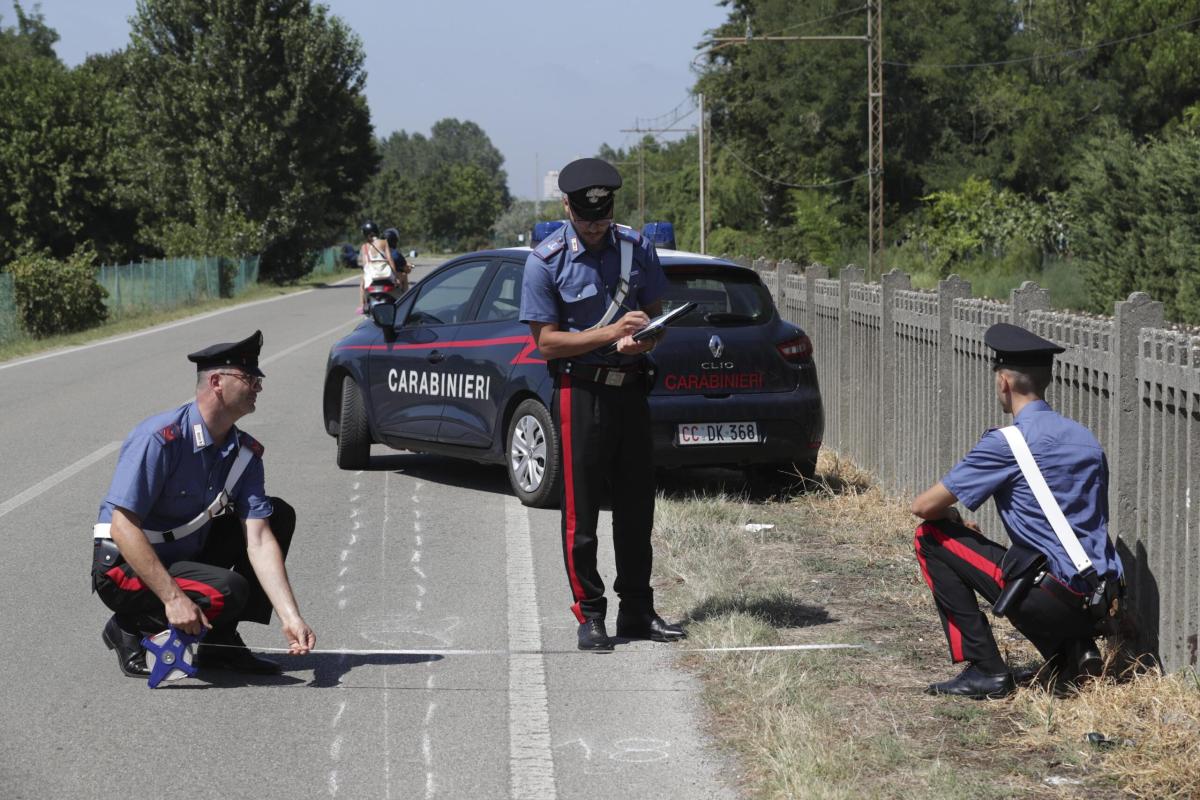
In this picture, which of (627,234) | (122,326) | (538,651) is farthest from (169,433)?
(122,326)

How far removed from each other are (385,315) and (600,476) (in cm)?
477

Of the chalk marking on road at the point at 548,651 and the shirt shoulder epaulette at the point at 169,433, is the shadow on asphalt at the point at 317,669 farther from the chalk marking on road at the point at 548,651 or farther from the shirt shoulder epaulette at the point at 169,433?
the shirt shoulder epaulette at the point at 169,433

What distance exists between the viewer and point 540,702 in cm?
573

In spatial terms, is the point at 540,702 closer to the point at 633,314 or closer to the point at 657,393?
the point at 633,314

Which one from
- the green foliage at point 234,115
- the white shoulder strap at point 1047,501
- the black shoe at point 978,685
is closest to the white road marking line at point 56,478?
the black shoe at point 978,685

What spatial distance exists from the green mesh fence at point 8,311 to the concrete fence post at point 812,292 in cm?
1871

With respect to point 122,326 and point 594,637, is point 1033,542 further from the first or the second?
point 122,326

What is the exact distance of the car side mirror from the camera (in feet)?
35.9

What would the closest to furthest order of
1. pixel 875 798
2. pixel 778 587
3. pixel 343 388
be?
pixel 875 798 → pixel 778 587 → pixel 343 388

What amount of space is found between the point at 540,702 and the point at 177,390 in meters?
12.1

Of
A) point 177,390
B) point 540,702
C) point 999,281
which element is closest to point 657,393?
point 540,702

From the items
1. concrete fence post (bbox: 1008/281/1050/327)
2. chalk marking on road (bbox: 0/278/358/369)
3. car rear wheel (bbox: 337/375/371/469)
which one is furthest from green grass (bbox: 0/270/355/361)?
concrete fence post (bbox: 1008/281/1050/327)

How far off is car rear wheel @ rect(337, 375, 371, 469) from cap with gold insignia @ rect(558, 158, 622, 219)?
5.25 m

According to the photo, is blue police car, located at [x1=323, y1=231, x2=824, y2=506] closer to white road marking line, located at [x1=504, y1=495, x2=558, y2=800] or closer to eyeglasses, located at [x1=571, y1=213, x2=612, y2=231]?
white road marking line, located at [x1=504, y1=495, x2=558, y2=800]
